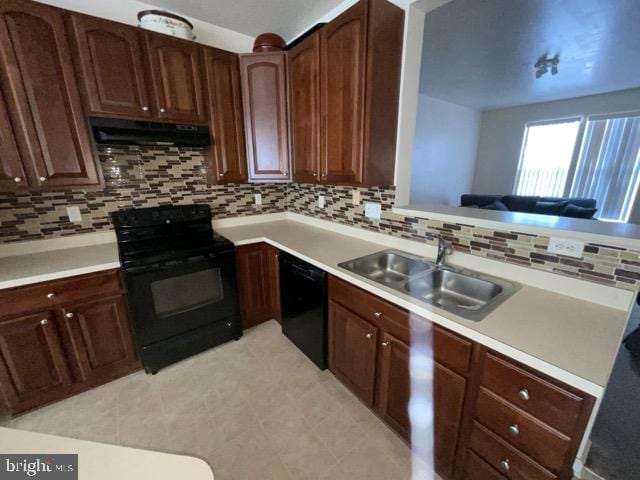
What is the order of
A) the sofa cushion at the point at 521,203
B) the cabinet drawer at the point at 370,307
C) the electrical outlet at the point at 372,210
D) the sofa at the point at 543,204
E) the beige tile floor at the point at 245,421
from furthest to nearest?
the sofa cushion at the point at 521,203
the sofa at the point at 543,204
the electrical outlet at the point at 372,210
the beige tile floor at the point at 245,421
the cabinet drawer at the point at 370,307

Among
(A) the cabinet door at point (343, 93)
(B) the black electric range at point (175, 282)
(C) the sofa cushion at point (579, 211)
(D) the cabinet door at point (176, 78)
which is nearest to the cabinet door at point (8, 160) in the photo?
(B) the black electric range at point (175, 282)

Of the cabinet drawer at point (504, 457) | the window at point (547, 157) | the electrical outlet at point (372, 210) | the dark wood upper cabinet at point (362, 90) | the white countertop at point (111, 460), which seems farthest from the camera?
the window at point (547, 157)

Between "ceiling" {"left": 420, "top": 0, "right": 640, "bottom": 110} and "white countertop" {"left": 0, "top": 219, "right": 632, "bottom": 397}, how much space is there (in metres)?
1.99

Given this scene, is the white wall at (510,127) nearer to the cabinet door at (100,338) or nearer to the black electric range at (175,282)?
the black electric range at (175,282)

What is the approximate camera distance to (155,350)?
185 cm

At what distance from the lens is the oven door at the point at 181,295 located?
1.72 m

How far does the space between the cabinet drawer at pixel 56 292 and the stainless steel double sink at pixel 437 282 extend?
147cm

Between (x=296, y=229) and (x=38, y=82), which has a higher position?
(x=38, y=82)

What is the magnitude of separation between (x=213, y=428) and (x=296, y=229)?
157cm

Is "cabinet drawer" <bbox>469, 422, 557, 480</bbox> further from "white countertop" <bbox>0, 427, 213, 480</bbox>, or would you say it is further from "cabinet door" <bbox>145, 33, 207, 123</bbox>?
"cabinet door" <bbox>145, 33, 207, 123</bbox>

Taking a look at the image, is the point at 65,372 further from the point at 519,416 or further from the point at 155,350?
the point at 519,416

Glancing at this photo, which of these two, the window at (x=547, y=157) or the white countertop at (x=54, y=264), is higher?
the window at (x=547, y=157)

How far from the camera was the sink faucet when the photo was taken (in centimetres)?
152

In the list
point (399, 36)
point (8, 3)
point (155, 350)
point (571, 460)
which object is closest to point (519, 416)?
point (571, 460)
